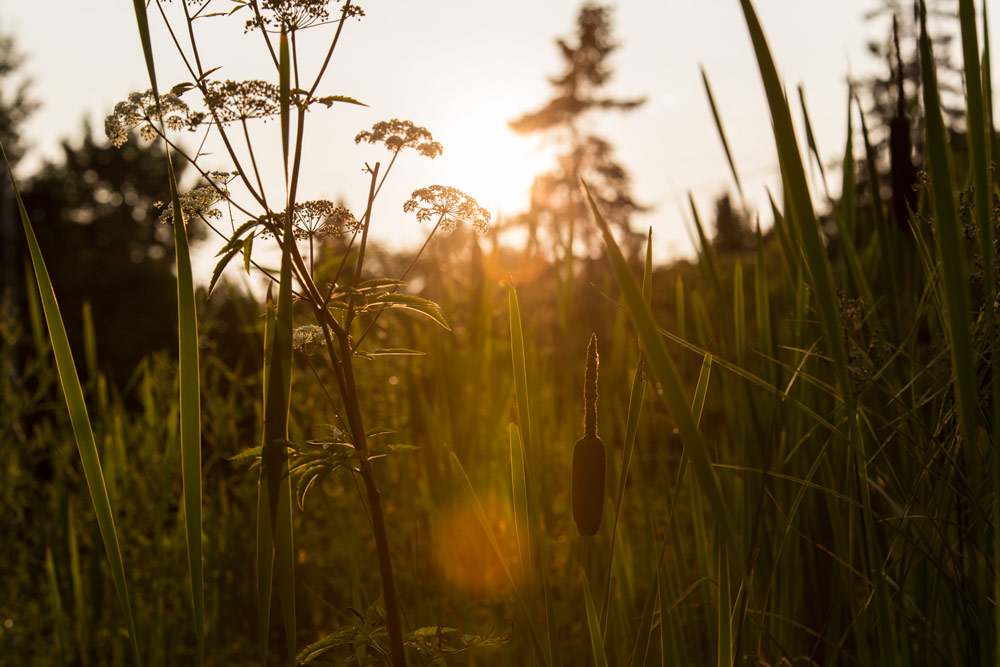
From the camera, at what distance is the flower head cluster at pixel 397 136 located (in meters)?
0.85

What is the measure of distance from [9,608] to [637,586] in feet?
7.59

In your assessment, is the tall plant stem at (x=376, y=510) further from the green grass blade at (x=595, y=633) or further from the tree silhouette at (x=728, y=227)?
the tree silhouette at (x=728, y=227)

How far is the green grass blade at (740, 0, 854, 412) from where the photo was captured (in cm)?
56

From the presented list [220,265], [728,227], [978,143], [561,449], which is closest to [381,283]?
[220,265]

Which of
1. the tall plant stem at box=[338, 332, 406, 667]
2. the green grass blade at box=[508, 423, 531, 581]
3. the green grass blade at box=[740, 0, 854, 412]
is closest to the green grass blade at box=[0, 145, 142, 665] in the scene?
the tall plant stem at box=[338, 332, 406, 667]

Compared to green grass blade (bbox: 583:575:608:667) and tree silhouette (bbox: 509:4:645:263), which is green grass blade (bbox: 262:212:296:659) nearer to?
green grass blade (bbox: 583:575:608:667)

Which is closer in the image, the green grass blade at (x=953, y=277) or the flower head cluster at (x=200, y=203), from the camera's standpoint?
the green grass blade at (x=953, y=277)

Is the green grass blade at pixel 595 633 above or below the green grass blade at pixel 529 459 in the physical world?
below

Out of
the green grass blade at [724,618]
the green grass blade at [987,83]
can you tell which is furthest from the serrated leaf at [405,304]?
the green grass blade at [987,83]

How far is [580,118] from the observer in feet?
83.0

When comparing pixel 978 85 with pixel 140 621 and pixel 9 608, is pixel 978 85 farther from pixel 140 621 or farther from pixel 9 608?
pixel 9 608

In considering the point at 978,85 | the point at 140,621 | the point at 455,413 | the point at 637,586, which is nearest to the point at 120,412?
the point at 140,621

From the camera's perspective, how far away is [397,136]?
86 centimetres

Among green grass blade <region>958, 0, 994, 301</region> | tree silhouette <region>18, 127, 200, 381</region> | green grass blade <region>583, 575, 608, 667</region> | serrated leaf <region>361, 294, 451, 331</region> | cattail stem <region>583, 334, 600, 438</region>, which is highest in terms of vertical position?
tree silhouette <region>18, 127, 200, 381</region>
